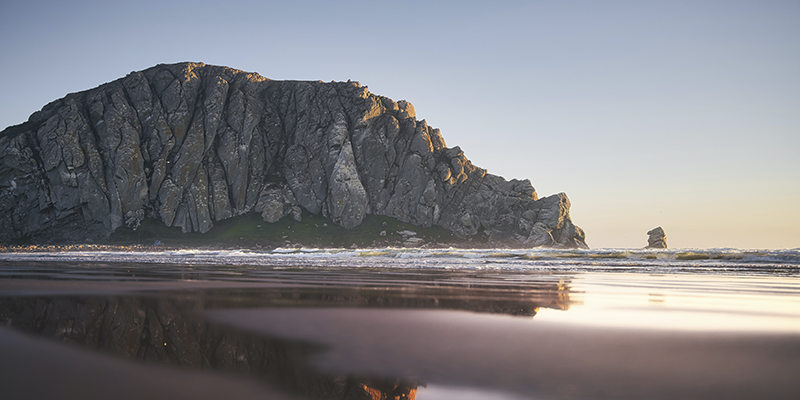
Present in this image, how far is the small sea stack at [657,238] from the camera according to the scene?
314ft

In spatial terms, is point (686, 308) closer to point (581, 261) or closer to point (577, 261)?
point (581, 261)

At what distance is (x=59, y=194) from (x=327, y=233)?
194 feet

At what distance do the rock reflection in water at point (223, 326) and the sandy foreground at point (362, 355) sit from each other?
34 millimetres

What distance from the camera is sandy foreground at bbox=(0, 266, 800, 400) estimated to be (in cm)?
451

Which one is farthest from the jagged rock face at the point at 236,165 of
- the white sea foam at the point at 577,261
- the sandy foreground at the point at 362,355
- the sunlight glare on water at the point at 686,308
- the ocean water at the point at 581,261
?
the sandy foreground at the point at 362,355

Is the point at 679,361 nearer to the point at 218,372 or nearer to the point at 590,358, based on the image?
the point at 590,358

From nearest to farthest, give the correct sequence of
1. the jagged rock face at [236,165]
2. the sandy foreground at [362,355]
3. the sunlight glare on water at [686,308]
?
the sandy foreground at [362,355]
the sunlight glare on water at [686,308]
the jagged rock face at [236,165]

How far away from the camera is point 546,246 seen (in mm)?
99438

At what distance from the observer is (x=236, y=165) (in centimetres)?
10975

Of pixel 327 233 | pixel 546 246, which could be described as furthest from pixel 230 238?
pixel 546 246

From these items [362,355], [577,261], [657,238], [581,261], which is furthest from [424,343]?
[657,238]

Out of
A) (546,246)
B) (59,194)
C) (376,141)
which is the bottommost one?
(546,246)

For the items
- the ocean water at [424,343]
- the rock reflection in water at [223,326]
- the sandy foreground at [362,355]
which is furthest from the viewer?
the rock reflection in water at [223,326]

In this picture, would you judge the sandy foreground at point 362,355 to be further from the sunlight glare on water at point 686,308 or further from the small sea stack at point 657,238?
the small sea stack at point 657,238
